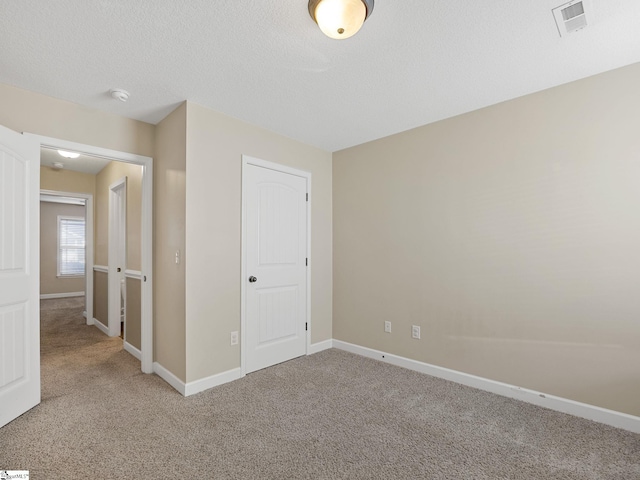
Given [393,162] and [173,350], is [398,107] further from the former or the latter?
[173,350]

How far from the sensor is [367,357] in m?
3.70

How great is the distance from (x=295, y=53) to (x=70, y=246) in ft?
29.7

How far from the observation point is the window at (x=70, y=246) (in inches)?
324

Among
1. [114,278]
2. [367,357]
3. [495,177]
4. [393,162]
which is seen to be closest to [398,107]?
[393,162]

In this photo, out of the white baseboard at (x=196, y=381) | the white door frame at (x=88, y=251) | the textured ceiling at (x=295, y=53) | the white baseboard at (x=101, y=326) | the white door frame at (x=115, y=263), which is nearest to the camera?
the textured ceiling at (x=295, y=53)

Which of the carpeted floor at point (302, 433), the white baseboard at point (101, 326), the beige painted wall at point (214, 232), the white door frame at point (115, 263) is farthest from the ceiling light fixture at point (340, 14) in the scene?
the white baseboard at point (101, 326)

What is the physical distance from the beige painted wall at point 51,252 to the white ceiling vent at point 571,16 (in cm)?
1012

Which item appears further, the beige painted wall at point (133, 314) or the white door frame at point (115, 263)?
the white door frame at point (115, 263)

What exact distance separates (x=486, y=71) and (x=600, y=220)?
1.36 meters

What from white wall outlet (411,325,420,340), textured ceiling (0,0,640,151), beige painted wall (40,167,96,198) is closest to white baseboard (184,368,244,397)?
white wall outlet (411,325,420,340)

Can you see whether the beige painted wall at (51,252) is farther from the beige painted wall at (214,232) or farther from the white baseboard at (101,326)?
the beige painted wall at (214,232)

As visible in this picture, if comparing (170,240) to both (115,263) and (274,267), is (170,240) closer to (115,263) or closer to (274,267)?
(274,267)

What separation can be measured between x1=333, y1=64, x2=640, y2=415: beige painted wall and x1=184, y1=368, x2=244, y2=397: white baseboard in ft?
4.96

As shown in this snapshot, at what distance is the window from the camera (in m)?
8.24
